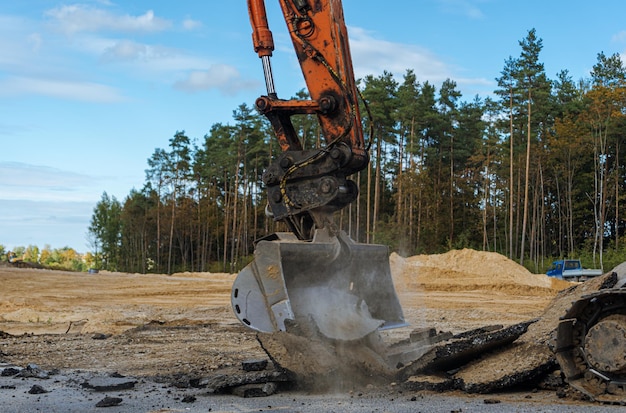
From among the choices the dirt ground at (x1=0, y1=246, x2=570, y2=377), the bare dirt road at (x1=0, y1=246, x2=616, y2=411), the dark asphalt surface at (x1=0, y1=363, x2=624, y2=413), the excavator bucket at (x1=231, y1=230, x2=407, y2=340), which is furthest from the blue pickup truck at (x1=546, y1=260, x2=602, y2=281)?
the dark asphalt surface at (x1=0, y1=363, x2=624, y2=413)

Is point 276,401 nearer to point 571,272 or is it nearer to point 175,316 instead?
point 175,316

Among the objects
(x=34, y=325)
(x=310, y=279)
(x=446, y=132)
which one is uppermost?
(x=446, y=132)

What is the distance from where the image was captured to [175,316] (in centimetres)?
1642

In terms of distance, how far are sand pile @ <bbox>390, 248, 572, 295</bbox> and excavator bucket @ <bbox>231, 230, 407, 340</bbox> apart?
52.3 feet

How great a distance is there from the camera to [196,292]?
25.7 meters

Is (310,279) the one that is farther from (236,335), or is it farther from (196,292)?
(196,292)

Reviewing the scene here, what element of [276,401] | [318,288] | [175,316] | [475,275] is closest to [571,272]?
[475,275]

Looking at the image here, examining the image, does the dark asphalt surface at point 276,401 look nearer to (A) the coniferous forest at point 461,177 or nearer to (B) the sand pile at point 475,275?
(B) the sand pile at point 475,275

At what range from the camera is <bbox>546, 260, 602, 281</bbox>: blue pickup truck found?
3045 cm

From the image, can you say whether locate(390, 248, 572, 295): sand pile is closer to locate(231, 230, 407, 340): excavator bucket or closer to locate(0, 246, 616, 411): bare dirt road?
locate(0, 246, 616, 411): bare dirt road

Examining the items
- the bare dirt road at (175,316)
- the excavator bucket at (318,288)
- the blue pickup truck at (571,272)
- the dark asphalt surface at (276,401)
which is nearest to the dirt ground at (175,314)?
the bare dirt road at (175,316)

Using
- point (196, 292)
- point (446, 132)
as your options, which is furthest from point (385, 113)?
point (196, 292)

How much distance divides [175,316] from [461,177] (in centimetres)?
4106

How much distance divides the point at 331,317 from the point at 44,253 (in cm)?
7782
